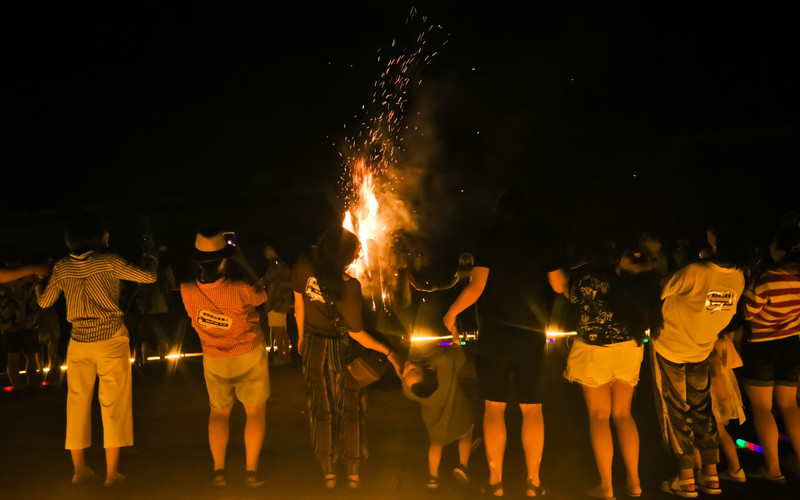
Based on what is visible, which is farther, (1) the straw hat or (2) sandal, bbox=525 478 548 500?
(1) the straw hat

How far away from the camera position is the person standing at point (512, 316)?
16.1 feet

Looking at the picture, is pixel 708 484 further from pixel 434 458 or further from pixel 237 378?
pixel 237 378

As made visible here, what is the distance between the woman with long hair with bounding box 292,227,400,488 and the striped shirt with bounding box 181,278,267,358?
44 centimetres

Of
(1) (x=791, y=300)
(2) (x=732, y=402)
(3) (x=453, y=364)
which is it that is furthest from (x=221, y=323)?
(1) (x=791, y=300)

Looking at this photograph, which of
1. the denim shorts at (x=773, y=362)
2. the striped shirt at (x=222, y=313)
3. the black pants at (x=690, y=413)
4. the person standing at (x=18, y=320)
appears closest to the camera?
the black pants at (x=690, y=413)

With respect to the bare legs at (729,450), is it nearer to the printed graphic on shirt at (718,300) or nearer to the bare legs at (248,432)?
the printed graphic on shirt at (718,300)

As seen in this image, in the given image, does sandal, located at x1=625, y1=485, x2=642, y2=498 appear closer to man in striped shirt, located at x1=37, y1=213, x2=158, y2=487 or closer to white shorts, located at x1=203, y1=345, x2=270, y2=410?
white shorts, located at x1=203, y1=345, x2=270, y2=410

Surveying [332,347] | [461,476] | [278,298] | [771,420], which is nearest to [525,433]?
[461,476]

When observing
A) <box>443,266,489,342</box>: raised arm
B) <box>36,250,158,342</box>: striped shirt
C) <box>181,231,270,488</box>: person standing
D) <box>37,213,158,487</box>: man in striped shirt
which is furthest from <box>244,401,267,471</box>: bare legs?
<box>443,266,489,342</box>: raised arm

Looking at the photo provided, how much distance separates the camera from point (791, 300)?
5.36 m

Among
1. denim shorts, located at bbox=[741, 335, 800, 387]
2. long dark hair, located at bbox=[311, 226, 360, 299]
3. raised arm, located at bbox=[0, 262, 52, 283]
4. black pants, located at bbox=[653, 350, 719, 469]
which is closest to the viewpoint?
long dark hair, located at bbox=[311, 226, 360, 299]

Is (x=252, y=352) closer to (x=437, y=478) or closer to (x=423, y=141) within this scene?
(x=437, y=478)

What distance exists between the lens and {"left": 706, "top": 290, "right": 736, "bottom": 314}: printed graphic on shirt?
16.4 ft

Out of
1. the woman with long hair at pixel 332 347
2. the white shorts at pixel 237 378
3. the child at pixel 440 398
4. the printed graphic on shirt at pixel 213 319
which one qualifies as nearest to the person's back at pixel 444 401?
the child at pixel 440 398
